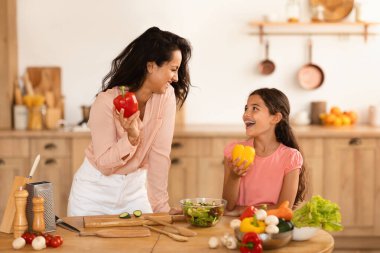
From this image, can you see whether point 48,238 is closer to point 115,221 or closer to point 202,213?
point 115,221

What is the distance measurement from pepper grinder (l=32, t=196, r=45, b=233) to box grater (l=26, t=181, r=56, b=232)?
0.03 metres

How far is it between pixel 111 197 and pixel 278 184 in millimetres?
730

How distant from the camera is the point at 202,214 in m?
2.35

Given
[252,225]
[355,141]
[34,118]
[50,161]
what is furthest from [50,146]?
[252,225]

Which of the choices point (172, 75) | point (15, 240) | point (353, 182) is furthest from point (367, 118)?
point (15, 240)

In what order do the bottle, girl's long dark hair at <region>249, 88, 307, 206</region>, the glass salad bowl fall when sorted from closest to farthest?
the glass salad bowl
girl's long dark hair at <region>249, 88, 307, 206</region>
the bottle

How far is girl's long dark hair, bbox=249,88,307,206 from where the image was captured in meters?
2.97

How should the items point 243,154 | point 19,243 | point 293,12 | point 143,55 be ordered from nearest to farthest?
1. point 19,243
2. point 243,154
3. point 143,55
4. point 293,12

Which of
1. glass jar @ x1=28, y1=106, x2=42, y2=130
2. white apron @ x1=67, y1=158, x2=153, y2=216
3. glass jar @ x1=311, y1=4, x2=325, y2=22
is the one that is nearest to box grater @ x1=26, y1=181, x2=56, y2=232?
white apron @ x1=67, y1=158, x2=153, y2=216

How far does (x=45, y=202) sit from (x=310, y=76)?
3251mm

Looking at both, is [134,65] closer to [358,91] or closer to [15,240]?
[15,240]

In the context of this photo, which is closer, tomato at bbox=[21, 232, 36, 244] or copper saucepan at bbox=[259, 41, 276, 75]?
tomato at bbox=[21, 232, 36, 244]

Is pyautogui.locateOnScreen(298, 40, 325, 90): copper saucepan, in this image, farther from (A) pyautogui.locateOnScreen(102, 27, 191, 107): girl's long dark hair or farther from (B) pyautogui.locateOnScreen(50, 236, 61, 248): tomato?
(B) pyautogui.locateOnScreen(50, 236, 61, 248): tomato

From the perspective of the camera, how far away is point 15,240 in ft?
7.01
